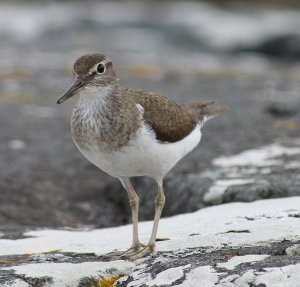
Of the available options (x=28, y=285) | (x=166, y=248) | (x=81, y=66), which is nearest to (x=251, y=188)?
(x=166, y=248)

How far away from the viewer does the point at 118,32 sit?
2864 centimetres

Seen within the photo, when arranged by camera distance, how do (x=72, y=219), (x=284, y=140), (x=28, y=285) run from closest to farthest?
1. (x=28, y=285)
2. (x=72, y=219)
3. (x=284, y=140)

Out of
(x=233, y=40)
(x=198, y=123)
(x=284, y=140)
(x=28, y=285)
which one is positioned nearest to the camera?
(x=28, y=285)

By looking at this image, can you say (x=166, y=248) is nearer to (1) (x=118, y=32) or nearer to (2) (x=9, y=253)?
(2) (x=9, y=253)

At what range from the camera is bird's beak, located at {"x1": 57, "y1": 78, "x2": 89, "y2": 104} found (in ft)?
24.2

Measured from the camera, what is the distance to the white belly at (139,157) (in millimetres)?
7078

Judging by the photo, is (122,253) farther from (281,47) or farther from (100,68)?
(281,47)

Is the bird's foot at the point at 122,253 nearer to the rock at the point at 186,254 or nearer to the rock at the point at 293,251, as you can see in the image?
the rock at the point at 186,254

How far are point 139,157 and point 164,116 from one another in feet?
2.78

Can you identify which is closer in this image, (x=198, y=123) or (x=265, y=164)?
(x=198, y=123)

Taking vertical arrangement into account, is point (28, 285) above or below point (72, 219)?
below

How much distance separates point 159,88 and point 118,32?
1187 cm

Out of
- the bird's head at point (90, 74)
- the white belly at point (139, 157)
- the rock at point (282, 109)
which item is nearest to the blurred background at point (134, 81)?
the rock at point (282, 109)

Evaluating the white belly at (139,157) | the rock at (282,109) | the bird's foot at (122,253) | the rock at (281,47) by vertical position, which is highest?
the rock at (281,47)
